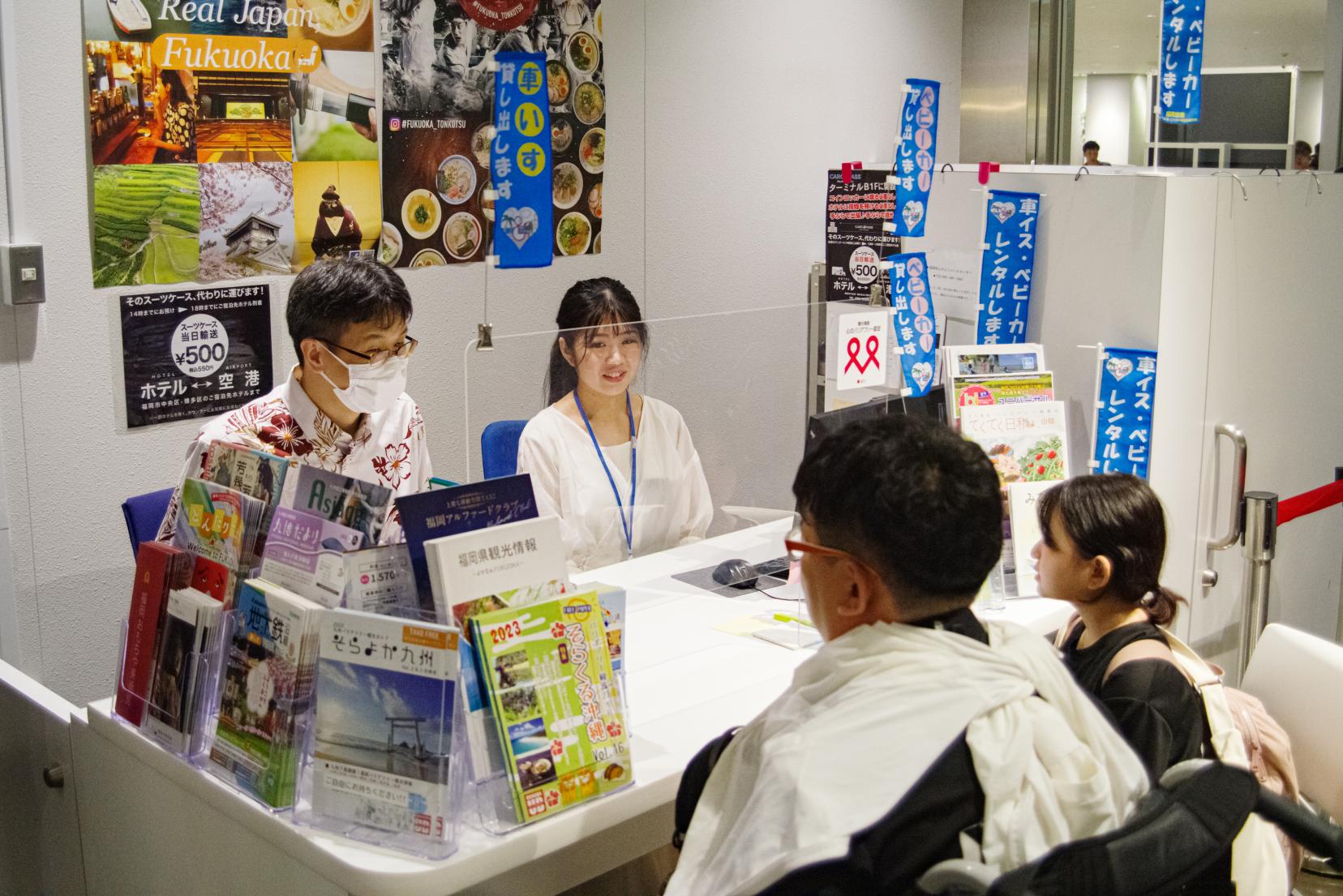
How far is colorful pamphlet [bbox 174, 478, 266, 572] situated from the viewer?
1.80 meters

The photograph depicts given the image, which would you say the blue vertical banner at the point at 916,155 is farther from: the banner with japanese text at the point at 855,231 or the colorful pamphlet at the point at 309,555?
the colorful pamphlet at the point at 309,555

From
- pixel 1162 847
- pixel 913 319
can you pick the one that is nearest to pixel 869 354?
pixel 913 319

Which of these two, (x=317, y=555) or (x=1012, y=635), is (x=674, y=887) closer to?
(x=1012, y=635)

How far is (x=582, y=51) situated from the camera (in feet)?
14.7

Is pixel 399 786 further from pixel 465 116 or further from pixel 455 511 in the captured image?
pixel 465 116

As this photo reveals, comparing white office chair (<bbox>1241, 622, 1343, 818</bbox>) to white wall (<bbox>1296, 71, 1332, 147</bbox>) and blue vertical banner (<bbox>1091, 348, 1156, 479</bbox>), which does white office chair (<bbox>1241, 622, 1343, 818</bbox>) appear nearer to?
blue vertical banner (<bbox>1091, 348, 1156, 479</bbox>)

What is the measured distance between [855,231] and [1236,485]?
2.01 meters

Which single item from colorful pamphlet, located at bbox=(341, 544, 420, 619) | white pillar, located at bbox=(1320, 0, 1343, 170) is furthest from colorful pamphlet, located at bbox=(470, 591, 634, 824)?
white pillar, located at bbox=(1320, 0, 1343, 170)

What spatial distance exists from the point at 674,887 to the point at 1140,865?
0.48 metres

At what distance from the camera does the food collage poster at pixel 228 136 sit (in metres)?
3.37

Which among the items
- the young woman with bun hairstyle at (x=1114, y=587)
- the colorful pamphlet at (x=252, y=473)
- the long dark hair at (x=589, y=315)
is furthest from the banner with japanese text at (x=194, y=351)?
the young woman with bun hairstyle at (x=1114, y=587)

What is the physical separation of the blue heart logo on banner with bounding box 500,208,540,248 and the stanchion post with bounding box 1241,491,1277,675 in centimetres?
198

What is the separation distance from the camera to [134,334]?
3463mm

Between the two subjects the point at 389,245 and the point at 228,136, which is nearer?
the point at 228,136
